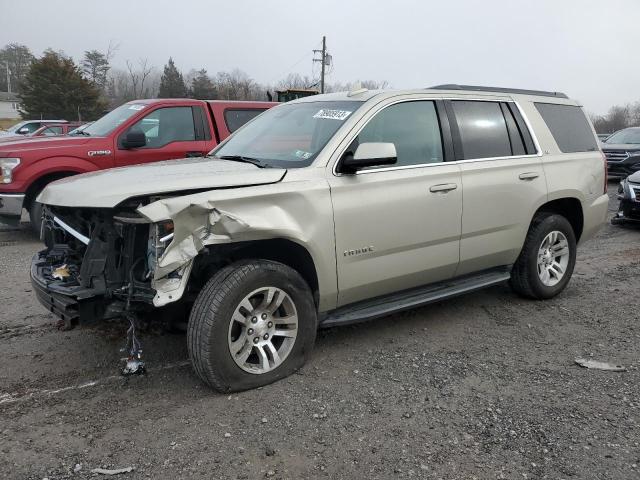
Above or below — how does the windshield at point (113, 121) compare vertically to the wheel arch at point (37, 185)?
above

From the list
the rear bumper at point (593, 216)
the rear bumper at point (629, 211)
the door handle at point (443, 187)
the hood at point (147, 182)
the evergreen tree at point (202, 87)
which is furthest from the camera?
the evergreen tree at point (202, 87)

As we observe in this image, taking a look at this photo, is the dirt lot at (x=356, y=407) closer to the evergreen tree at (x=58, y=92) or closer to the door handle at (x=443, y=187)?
the door handle at (x=443, y=187)

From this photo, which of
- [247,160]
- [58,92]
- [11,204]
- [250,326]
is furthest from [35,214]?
[58,92]

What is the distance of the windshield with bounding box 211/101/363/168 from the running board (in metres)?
1.08

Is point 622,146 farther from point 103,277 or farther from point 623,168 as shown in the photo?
point 103,277

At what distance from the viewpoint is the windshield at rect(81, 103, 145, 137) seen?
7.82 meters

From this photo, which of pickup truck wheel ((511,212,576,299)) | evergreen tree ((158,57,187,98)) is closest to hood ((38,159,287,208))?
pickup truck wheel ((511,212,576,299))

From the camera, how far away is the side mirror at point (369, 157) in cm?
354

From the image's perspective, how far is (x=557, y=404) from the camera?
3.26 meters

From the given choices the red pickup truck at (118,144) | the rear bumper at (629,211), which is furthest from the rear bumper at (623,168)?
the red pickup truck at (118,144)

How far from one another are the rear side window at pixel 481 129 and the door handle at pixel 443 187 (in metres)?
0.34

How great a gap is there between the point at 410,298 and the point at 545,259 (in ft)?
5.82

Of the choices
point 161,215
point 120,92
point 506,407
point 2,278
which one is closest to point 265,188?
point 161,215

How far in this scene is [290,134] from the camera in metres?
4.17
